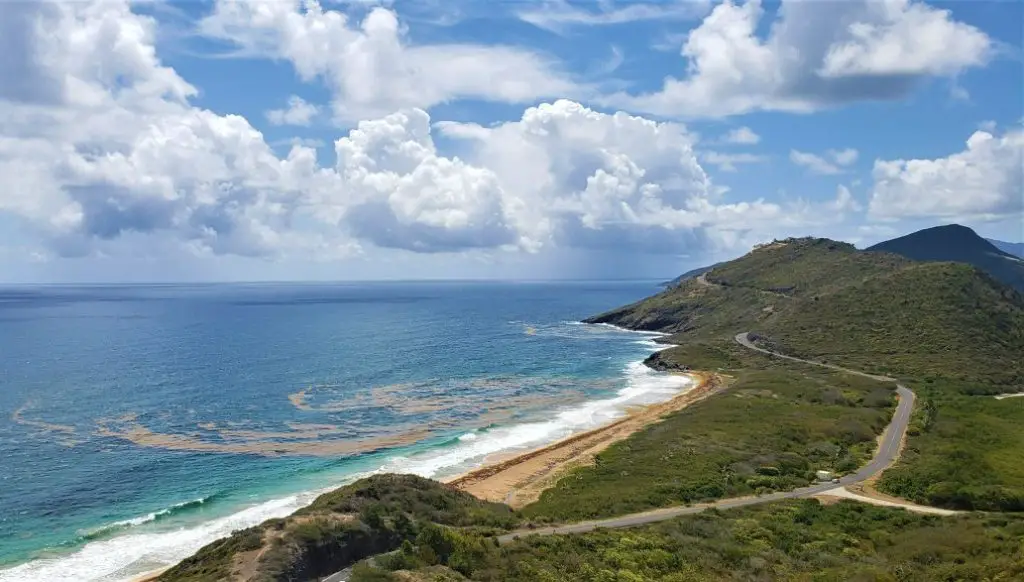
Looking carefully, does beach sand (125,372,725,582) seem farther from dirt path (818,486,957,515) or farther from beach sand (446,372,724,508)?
dirt path (818,486,957,515)

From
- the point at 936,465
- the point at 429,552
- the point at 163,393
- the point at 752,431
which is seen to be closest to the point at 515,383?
the point at 752,431

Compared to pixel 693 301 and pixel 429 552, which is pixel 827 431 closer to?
pixel 429 552

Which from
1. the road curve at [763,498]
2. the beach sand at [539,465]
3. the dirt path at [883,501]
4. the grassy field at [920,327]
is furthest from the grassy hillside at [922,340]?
the beach sand at [539,465]

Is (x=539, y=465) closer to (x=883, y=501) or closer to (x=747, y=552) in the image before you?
(x=883, y=501)

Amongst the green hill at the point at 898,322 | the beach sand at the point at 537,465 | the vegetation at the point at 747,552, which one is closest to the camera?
the vegetation at the point at 747,552

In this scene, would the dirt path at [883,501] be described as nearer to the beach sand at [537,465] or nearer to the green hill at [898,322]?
the beach sand at [537,465]
